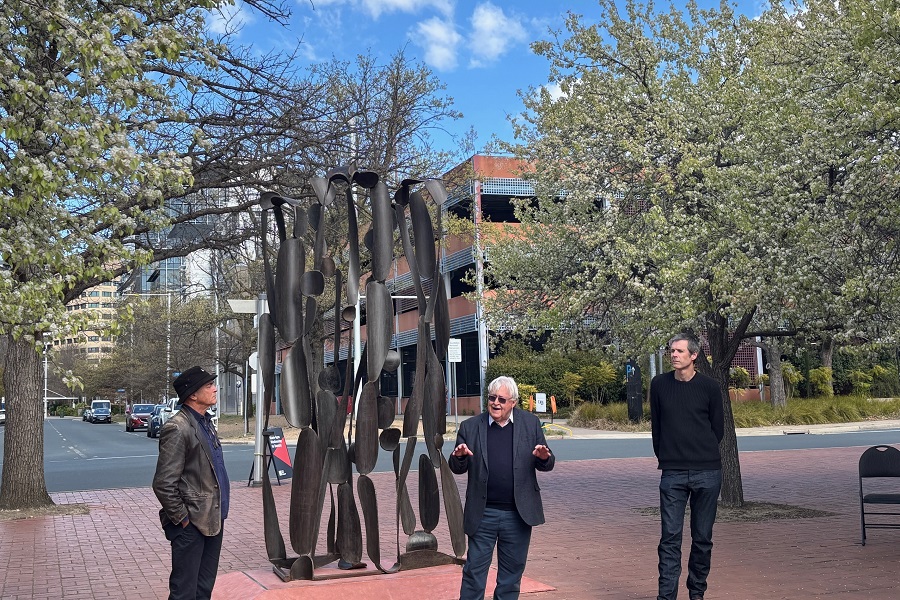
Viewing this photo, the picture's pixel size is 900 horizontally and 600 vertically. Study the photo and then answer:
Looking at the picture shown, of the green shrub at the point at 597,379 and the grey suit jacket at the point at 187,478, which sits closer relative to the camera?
the grey suit jacket at the point at 187,478

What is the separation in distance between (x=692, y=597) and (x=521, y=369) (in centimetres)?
3297

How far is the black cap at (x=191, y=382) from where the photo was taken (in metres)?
5.82

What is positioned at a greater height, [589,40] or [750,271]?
[589,40]

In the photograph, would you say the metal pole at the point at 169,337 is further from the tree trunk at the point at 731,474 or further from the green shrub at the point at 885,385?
the tree trunk at the point at 731,474

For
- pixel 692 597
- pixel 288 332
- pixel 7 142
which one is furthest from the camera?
pixel 7 142

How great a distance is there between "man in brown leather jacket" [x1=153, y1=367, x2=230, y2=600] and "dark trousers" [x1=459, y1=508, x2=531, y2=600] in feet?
4.90

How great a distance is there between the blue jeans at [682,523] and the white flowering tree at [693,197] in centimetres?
280

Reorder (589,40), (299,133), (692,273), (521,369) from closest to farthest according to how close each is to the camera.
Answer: (692,273)
(299,133)
(589,40)
(521,369)

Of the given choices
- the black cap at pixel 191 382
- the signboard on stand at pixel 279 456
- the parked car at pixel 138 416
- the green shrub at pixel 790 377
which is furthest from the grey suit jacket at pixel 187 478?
the parked car at pixel 138 416

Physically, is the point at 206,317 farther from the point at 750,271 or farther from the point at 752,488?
the point at 750,271

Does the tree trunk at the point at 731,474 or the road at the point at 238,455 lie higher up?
the tree trunk at the point at 731,474

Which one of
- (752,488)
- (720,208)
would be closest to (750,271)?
(720,208)

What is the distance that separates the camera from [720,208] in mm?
10609

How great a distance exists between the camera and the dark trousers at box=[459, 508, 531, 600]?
5875 mm
